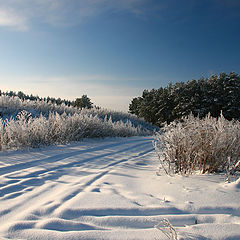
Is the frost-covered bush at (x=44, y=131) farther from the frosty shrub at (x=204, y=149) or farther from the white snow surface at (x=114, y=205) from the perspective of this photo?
the frosty shrub at (x=204, y=149)

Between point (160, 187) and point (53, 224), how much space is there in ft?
4.78

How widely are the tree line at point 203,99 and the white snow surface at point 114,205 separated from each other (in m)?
30.8

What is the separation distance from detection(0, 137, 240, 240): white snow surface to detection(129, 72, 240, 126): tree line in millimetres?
30801

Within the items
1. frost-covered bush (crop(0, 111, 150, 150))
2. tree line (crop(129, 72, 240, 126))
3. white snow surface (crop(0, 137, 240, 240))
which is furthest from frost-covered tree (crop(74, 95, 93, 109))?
white snow surface (crop(0, 137, 240, 240))

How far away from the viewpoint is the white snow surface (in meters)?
1.48

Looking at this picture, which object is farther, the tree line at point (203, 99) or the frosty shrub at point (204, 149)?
the tree line at point (203, 99)

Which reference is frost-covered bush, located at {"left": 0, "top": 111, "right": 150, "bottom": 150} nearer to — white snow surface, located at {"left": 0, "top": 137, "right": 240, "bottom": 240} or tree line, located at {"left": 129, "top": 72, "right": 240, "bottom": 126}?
white snow surface, located at {"left": 0, "top": 137, "right": 240, "bottom": 240}

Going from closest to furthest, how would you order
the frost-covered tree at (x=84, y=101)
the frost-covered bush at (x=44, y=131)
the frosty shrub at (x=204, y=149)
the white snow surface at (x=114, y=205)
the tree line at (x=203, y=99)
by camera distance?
1. the white snow surface at (x=114, y=205)
2. the frosty shrub at (x=204, y=149)
3. the frost-covered bush at (x=44, y=131)
4. the tree line at (x=203, y=99)
5. the frost-covered tree at (x=84, y=101)

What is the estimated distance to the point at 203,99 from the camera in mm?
33875

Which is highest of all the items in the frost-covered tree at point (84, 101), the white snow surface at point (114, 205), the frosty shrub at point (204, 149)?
the frost-covered tree at point (84, 101)

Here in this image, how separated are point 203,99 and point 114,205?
35583 millimetres

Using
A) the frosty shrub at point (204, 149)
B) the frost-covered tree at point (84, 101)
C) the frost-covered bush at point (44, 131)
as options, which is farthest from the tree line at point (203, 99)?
the frosty shrub at point (204, 149)

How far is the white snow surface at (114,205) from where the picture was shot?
1.48 m

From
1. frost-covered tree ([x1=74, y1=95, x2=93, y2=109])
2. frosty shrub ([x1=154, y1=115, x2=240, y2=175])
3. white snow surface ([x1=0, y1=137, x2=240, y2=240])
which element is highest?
frost-covered tree ([x1=74, y1=95, x2=93, y2=109])
